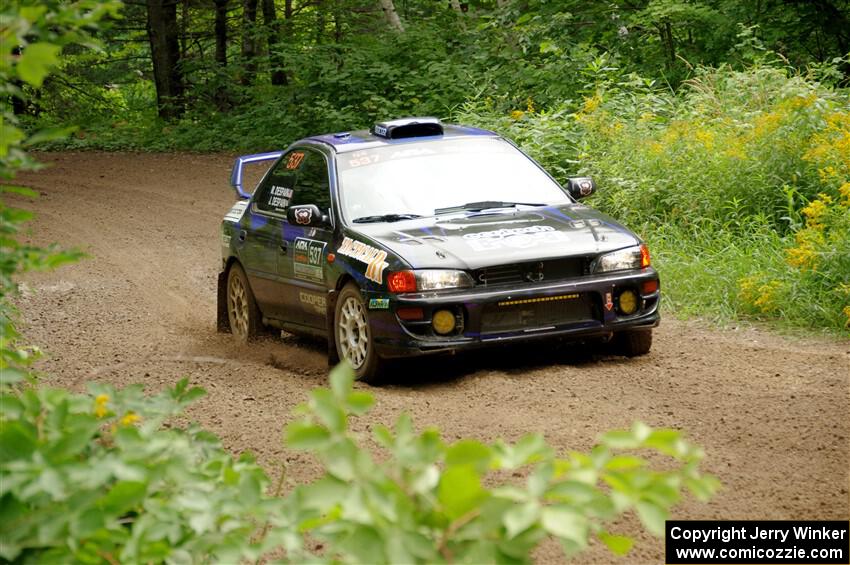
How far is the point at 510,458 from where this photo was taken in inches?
93.9

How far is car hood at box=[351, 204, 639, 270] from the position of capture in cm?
834

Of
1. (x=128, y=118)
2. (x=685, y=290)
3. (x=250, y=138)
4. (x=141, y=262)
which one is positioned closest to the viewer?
(x=685, y=290)

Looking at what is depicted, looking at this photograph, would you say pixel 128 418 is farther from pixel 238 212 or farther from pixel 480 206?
pixel 238 212

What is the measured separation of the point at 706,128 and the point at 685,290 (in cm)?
356

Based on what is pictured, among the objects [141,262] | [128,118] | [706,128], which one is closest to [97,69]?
[128,118]

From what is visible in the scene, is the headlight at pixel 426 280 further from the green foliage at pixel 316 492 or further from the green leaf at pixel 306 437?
the green leaf at pixel 306 437

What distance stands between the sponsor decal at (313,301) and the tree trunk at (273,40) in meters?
18.2

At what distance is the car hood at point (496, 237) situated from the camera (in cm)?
834

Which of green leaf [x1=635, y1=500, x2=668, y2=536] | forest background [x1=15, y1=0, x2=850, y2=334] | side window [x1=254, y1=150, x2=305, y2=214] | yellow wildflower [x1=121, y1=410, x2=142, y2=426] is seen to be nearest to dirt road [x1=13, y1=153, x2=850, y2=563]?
side window [x1=254, y1=150, x2=305, y2=214]

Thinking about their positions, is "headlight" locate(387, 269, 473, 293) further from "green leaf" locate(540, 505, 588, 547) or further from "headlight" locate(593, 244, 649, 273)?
"green leaf" locate(540, 505, 588, 547)

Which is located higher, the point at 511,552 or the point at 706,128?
the point at 511,552

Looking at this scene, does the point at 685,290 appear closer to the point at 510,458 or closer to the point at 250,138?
the point at 510,458

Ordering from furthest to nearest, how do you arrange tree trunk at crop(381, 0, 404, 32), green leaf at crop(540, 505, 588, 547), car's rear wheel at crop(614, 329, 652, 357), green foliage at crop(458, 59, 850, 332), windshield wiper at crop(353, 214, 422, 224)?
tree trunk at crop(381, 0, 404, 32) → green foliage at crop(458, 59, 850, 332) → windshield wiper at crop(353, 214, 422, 224) → car's rear wheel at crop(614, 329, 652, 357) → green leaf at crop(540, 505, 588, 547)

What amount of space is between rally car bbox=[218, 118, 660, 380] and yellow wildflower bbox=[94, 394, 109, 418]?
15.9 feet
